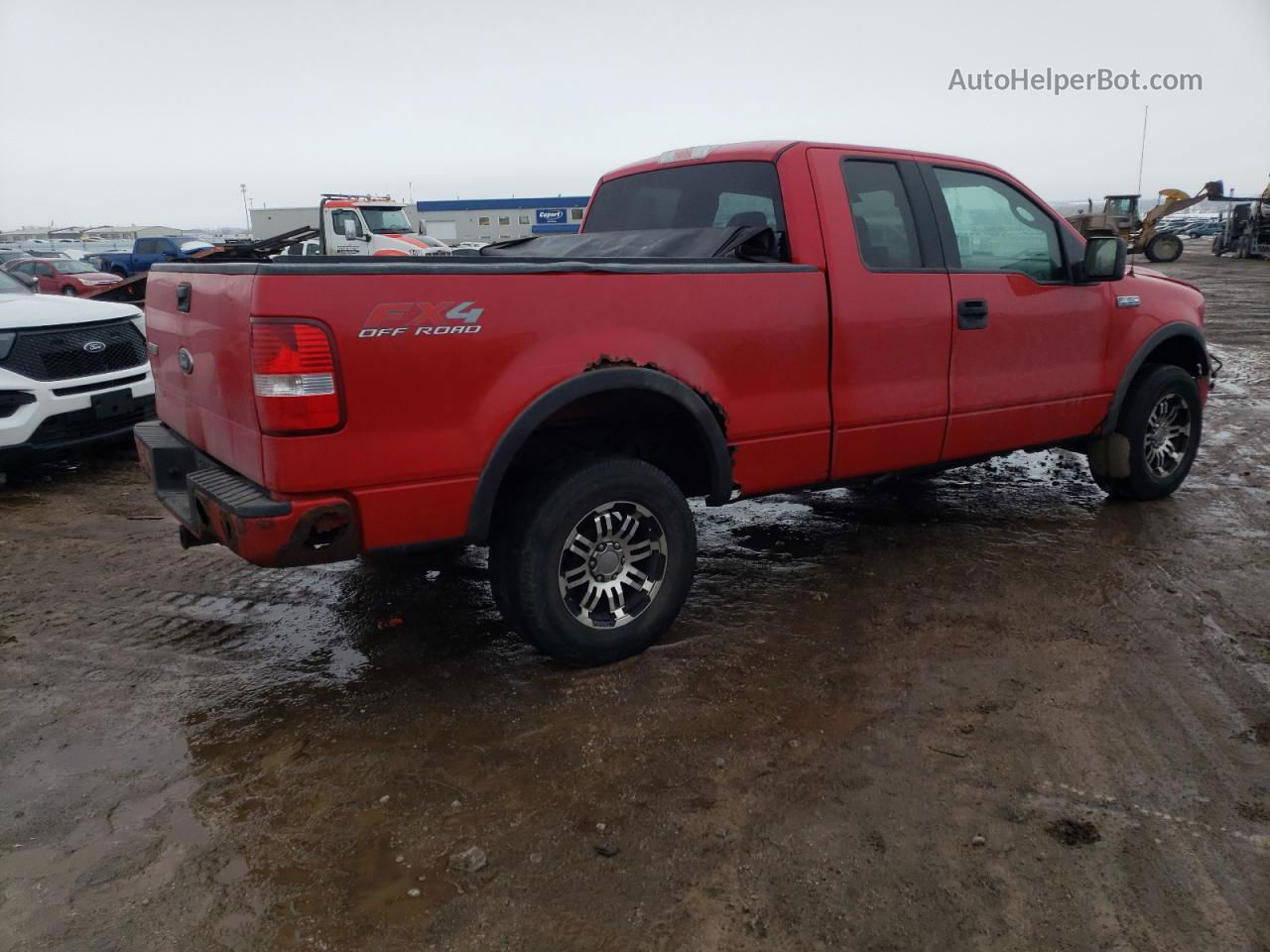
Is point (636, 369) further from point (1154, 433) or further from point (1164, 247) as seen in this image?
point (1164, 247)

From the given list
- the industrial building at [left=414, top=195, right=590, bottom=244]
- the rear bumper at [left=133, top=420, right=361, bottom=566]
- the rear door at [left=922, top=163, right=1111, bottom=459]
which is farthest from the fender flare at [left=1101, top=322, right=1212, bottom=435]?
the industrial building at [left=414, top=195, right=590, bottom=244]

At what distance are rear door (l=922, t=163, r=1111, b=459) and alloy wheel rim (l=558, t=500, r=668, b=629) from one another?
1.73 metres

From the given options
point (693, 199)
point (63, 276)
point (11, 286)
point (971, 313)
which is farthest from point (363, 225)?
point (971, 313)

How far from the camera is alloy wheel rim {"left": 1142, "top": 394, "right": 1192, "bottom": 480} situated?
5.48m

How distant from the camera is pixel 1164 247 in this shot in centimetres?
3256

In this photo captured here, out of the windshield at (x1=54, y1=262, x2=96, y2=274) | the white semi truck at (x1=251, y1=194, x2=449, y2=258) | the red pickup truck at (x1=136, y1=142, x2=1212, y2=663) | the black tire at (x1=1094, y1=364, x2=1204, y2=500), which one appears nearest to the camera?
the red pickup truck at (x1=136, y1=142, x2=1212, y2=663)

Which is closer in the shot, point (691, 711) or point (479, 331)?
point (479, 331)

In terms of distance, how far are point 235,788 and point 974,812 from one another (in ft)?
7.27

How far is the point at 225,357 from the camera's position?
306 cm

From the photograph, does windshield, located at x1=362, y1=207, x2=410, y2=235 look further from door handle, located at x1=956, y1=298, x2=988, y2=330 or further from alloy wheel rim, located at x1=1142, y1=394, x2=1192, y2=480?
door handle, located at x1=956, y1=298, x2=988, y2=330

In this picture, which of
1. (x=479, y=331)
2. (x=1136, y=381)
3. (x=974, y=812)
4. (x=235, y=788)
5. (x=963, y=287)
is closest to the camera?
(x=974, y=812)

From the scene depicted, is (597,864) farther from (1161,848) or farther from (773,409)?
(773,409)

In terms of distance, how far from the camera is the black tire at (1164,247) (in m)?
32.5

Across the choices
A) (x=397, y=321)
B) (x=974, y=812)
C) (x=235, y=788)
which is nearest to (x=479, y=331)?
Answer: (x=397, y=321)
